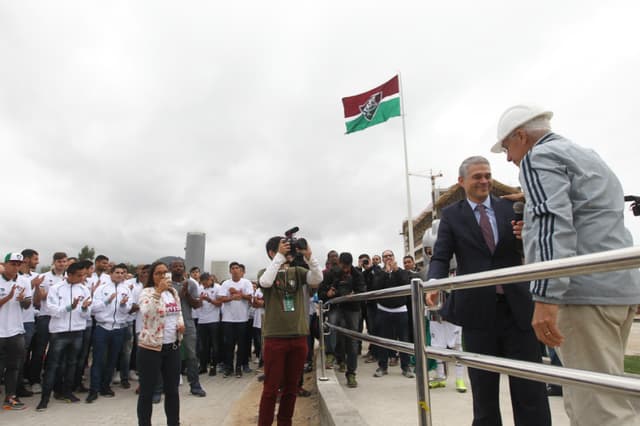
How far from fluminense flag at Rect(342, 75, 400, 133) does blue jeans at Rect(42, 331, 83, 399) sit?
36.8 feet

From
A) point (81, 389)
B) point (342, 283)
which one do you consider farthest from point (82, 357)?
point (342, 283)

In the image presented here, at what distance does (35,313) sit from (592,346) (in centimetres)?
782

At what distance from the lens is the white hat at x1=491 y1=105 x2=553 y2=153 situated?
6.37 ft

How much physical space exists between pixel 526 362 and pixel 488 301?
2.93 feet

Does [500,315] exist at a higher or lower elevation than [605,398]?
higher

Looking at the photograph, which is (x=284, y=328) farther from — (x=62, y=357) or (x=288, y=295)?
(x=62, y=357)

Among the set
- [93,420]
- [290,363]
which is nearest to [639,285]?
[290,363]

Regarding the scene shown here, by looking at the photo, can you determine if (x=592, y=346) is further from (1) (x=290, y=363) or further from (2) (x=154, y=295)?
(2) (x=154, y=295)

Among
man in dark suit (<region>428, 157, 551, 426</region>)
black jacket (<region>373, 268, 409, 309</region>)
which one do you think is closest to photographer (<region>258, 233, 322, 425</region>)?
man in dark suit (<region>428, 157, 551, 426</region>)

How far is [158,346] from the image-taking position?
3838 mm

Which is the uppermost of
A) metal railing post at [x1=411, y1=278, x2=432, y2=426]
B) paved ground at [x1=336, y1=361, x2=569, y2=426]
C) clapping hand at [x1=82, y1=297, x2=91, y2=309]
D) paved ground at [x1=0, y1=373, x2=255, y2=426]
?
clapping hand at [x1=82, y1=297, x2=91, y2=309]

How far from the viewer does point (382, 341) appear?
2.71 metres

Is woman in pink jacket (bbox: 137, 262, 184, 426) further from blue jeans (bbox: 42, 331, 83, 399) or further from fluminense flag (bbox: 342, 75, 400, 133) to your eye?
fluminense flag (bbox: 342, 75, 400, 133)

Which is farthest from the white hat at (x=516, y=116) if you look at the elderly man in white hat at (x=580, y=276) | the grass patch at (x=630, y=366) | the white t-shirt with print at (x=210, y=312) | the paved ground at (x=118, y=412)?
the white t-shirt with print at (x=210, y=312)
